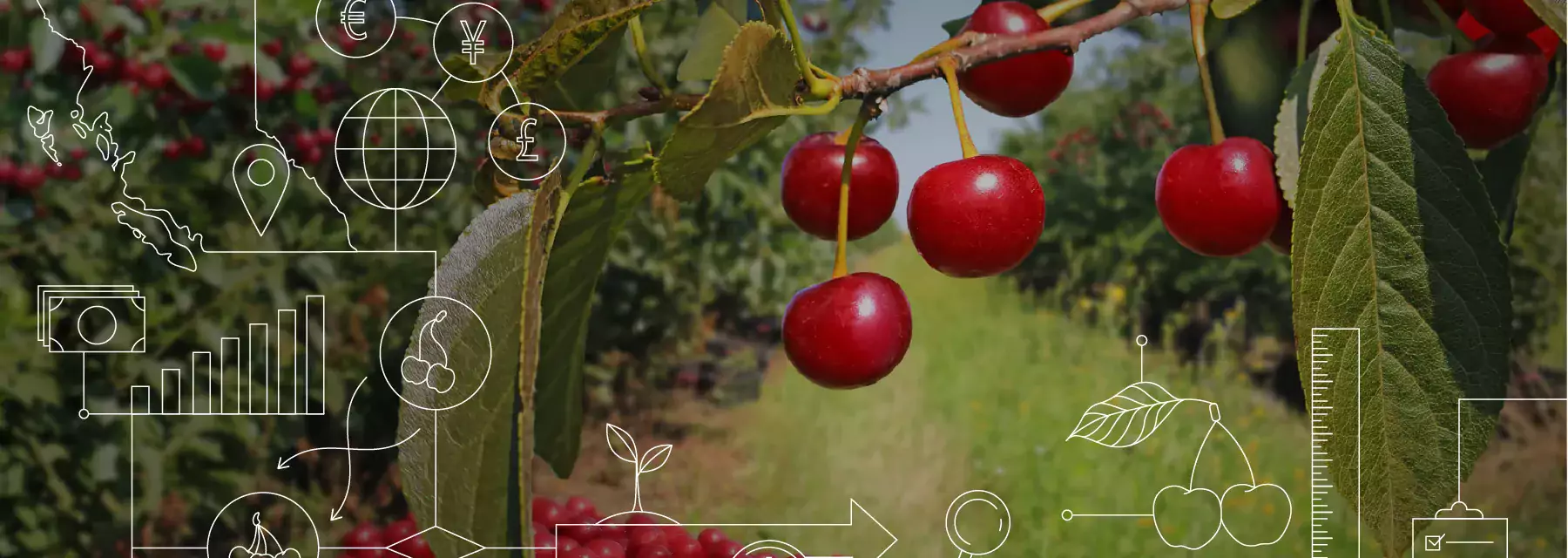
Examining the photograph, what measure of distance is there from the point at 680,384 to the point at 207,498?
5.03ft

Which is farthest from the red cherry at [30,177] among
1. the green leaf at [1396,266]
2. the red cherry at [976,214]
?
the green leaf at [1396,266]

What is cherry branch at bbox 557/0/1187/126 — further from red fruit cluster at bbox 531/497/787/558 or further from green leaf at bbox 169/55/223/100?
green leaf at bbox 169/55/223/100

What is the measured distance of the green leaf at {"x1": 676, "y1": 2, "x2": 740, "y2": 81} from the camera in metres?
0.41

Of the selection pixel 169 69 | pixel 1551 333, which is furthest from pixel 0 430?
pixel 1551 333

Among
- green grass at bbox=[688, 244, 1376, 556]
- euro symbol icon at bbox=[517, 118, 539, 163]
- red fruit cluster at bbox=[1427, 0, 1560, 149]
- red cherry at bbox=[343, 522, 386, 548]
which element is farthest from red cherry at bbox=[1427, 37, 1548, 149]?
green grass at bbox=[688, 244, 1376, 556]

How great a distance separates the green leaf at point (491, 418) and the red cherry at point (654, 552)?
0.22 metres

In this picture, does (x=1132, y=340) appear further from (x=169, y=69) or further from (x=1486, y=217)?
(x=1486, y=217)

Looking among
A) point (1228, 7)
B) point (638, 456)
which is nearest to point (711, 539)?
point (1228, 7)

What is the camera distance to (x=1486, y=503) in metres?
2.19

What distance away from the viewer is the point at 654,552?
522 millimetres

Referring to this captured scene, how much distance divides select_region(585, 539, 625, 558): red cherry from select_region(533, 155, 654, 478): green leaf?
13 cm

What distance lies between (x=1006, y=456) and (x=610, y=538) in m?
1.97

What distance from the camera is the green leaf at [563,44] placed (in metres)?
0.33

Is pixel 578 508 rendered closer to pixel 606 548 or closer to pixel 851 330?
pixel 606 548
